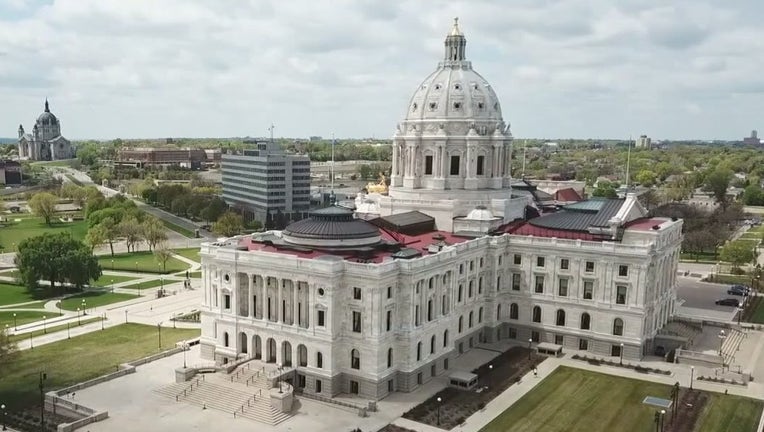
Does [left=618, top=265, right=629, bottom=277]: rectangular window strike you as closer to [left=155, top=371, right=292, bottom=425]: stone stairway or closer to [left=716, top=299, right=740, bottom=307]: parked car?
[left=716, top=299, right=740, bottom=307]: parked car

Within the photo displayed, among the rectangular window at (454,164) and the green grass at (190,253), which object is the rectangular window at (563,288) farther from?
the green grass at (190,253)

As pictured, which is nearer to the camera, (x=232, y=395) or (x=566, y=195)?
(x=232, y=395)

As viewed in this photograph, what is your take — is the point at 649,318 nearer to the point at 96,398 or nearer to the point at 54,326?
the point at 96,398

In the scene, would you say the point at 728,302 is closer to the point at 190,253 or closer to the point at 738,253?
the point at 738,253

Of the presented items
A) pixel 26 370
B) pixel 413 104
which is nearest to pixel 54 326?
pixel 26 370

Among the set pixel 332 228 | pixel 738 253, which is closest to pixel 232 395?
pixel 332 228

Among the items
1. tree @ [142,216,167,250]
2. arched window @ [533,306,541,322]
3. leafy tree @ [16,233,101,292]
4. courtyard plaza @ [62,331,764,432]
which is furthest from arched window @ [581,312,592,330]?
tree @ [142,216,167,250]
